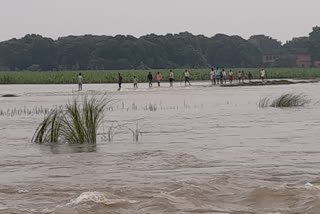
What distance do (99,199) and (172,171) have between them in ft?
9.12

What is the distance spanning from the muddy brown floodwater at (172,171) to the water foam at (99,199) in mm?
13

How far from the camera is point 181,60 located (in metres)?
144

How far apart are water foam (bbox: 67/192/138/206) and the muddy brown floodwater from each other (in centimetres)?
1

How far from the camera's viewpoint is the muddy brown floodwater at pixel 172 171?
8375mm

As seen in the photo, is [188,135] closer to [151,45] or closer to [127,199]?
[127,199]

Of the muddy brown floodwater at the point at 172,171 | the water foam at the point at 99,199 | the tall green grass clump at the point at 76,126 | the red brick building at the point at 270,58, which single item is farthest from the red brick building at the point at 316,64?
the water foam at the point at 99,199

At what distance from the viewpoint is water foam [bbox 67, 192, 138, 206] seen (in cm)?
841

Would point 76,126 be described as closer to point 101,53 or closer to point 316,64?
point 101,53

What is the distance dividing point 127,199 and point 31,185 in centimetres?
199

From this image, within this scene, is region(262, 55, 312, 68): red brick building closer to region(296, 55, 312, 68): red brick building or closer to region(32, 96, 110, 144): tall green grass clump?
region(296, 55, 312, 68): red brick building

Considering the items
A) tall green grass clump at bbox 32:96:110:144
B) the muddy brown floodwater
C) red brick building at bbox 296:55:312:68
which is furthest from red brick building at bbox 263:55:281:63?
tall green grass clump at bbox 32:96:110:144

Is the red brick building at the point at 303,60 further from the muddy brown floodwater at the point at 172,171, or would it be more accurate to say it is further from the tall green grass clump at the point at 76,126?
the tall green grass clump at the point at 76,126

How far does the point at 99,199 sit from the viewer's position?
8.50 meters

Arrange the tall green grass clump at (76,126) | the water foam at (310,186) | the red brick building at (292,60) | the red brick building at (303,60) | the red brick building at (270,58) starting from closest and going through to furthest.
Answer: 1. the water foam at (310,186)
2. the tall green grass clump at (76,126)
3. the red brick building at (303,60)
4. the red brick building at (292,60)
5. the red brick building at (270,58)
